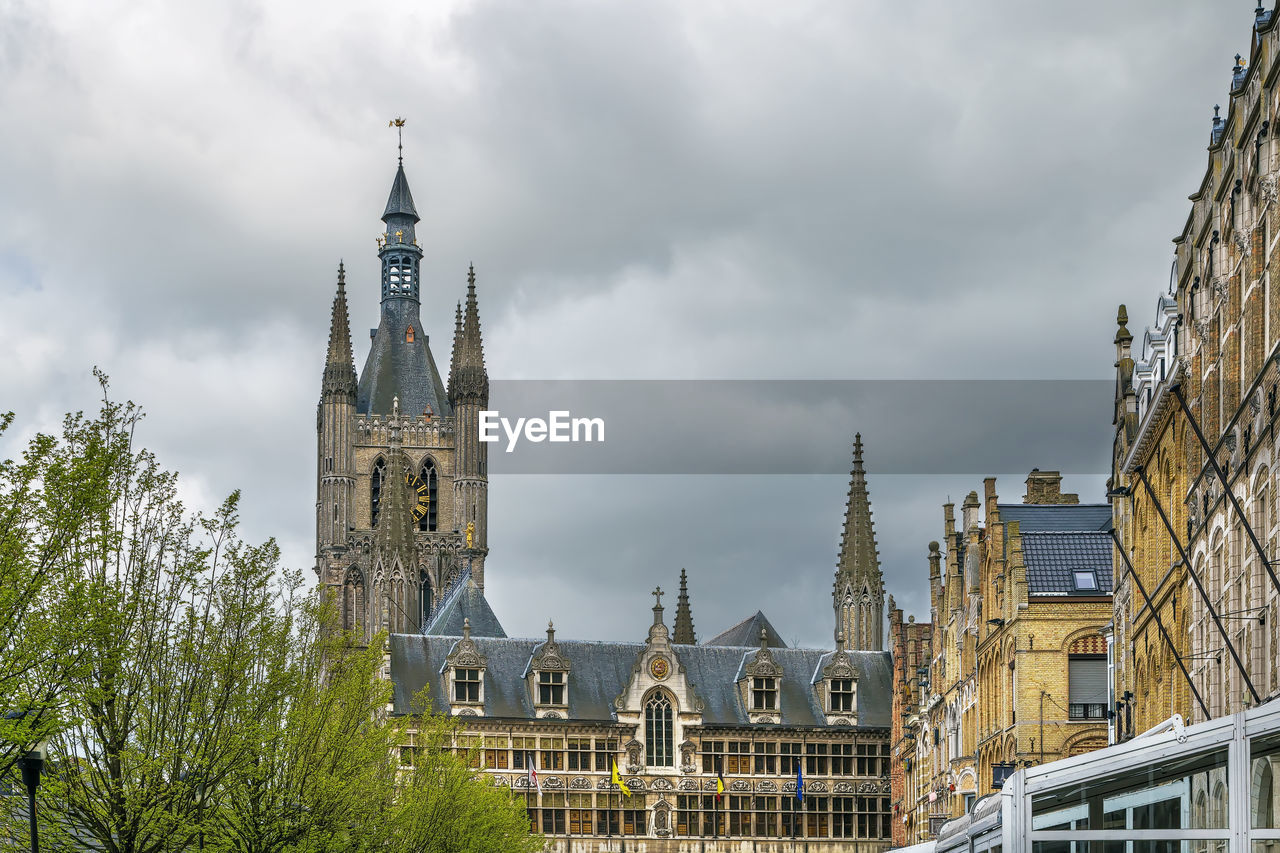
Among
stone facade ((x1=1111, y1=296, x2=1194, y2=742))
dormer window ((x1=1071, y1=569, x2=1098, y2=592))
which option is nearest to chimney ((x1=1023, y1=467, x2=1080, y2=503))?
Result: dormer window ((x1=1071, y1=569, x2=1098, y2=592))

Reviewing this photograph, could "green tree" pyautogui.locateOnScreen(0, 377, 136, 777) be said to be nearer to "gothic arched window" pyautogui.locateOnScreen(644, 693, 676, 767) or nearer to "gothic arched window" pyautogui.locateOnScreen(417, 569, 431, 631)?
"gothic arched window" pyautogui.locateOnScreen(644, 693, 676, 767)

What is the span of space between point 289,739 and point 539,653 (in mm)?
64164

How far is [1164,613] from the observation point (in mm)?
46844

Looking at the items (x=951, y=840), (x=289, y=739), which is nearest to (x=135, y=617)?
(x=289, y=739)

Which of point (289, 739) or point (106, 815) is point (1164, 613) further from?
point (106, 815)

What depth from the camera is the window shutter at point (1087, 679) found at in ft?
200

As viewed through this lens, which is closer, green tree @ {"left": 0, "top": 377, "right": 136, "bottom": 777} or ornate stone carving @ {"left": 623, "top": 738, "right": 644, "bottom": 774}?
green tree @ {"left": 0, "top": 377, "right": 136, "bottom": 777}

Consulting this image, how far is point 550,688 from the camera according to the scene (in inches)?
4035

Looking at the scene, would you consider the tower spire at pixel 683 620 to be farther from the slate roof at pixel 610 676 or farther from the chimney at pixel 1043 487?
the chimney at pixel 1043 487

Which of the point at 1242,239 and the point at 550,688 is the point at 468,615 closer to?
the point at 550,688

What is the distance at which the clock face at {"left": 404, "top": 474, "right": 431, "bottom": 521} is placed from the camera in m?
149

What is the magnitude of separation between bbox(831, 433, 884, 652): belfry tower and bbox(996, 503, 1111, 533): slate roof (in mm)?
53631

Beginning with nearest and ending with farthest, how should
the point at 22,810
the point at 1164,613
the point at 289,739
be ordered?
1. the point at 22,810
2. the point at 289,739
3. the point at 1164,613

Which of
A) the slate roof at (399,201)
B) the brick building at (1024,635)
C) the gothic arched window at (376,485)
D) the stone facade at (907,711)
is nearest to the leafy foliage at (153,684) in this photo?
the brick building at (1024,635)
